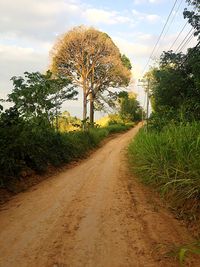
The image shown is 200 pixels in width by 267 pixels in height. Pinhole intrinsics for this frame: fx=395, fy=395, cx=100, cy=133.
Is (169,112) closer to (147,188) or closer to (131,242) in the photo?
(147,188)

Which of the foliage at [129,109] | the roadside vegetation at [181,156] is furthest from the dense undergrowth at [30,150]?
the foliage at [129,109]

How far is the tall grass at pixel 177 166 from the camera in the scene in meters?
8.56

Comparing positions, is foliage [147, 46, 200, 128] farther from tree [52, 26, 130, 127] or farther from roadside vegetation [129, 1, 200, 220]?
tree [52, 26, 130, 127]

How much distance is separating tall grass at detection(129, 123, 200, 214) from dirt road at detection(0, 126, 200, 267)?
1.67 feet

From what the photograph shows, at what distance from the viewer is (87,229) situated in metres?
7.46

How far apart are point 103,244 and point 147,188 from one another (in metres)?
5.63

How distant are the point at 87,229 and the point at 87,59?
→ 33.4 m

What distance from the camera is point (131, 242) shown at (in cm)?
665

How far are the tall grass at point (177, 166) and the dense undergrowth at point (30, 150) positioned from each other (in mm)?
4336

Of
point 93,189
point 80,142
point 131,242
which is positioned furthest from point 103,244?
point 80,142

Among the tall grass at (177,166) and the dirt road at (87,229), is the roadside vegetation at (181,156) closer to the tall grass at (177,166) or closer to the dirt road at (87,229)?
the tall grass at (177,166)

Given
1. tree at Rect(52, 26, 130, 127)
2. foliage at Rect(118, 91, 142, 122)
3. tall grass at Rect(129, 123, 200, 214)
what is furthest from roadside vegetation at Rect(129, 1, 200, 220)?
foliage at Rect(118, 91, 142, 122)

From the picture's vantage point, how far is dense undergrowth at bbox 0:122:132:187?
12823mm

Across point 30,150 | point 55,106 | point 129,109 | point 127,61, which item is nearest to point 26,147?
point 30,150
